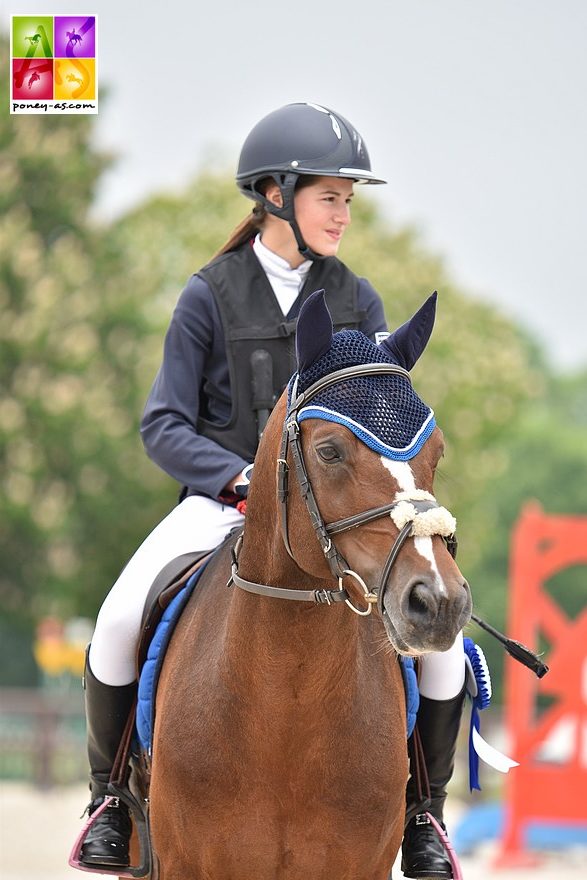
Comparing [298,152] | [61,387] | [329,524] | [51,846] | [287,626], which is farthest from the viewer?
[61,387]

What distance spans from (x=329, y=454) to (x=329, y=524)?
7.7 inches

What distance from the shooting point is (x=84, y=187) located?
87.7ft

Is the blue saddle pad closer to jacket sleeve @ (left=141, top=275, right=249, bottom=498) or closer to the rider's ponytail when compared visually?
jacket sleeve @ (left=141, top=275, right=249, bottom=498)

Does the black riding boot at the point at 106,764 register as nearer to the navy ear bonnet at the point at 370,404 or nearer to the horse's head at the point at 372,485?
the horse's head at the point at 372,485

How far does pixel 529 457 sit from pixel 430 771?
184ft

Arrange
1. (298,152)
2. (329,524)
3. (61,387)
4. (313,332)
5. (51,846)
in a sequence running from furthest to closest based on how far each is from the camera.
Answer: (61,387)
(51,846)
(298,152)
(313,332)
(329,524)

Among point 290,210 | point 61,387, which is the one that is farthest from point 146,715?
point 61,387

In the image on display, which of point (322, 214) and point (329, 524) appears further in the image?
point (322, 214)

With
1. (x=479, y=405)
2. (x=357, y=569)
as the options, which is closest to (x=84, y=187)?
(x=479, y=405)

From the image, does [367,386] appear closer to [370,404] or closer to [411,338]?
[370,404]

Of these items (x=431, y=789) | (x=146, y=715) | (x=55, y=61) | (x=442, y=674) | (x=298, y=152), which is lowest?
(x=431, y=789)

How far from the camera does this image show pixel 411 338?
4277 mm

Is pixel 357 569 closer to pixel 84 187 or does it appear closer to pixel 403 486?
pixel 403 486

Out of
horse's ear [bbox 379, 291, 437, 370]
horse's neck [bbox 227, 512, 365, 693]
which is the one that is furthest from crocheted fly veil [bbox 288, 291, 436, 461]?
horse's neck [bbox 227, 512, 365, 693]
